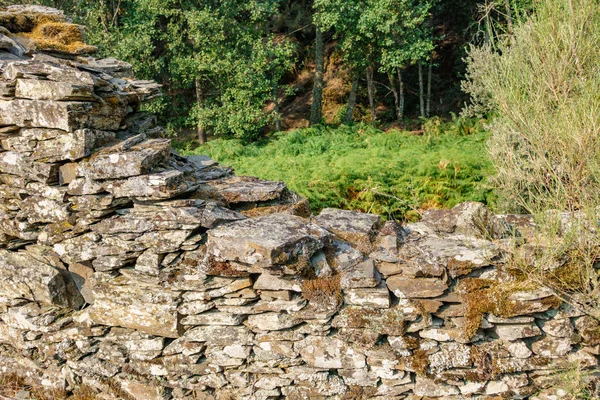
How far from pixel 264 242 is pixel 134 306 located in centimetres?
182

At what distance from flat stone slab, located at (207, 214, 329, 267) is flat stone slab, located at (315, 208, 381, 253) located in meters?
0.43

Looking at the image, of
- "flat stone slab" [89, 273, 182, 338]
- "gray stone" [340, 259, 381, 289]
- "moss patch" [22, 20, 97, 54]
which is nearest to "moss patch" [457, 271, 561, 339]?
"gray stone" [340, 259, 381, 289]

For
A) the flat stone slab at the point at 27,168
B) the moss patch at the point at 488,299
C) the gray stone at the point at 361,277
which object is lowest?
the moss patch at the point at 488,299

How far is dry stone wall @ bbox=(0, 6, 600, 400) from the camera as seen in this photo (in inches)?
209

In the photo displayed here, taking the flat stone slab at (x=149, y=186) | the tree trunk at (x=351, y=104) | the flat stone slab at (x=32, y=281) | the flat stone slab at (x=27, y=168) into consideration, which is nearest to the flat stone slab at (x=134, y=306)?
the flat stone slab at (x=32, y=281)

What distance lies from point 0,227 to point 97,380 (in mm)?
2336

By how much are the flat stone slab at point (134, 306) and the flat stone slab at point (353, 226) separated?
2.00 meters

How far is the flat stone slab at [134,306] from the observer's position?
18.7 ft

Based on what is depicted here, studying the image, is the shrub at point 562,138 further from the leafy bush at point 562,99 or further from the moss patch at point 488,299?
the moss patch at point 488,299

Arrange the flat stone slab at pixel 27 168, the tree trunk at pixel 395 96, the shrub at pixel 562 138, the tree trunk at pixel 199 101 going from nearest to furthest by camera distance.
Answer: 1. the shrub at pixel 562 138
2. the flat stone slab at pixel 27 168
3. the tree trunk at pixel 199 101
4. the tree trunk at pixel 395 96

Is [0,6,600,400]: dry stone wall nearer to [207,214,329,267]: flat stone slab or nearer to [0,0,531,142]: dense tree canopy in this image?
[207,214,329,267]: flat stone slab

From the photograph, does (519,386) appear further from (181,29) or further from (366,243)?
(181,29)

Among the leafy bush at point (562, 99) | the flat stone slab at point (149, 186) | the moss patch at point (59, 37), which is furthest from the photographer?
the moss patch at point (59, 37)

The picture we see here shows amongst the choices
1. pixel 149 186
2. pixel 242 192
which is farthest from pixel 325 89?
pixel 149 186
